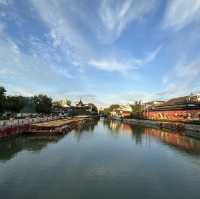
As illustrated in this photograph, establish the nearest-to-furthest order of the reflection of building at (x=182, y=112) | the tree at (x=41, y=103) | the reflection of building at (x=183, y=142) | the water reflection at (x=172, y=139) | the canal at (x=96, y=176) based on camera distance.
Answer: the canal at (x=96, y=176), the reflection of building at (x=183, y=142), the water reflection at (x=172, y=139), the reflection of building at (x=182, y=112), the tree at (x=41, y=103)

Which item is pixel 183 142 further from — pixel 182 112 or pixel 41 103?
pixel 41 103

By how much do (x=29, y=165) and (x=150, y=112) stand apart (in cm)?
10505

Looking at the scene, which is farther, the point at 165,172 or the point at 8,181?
the point at 165,172

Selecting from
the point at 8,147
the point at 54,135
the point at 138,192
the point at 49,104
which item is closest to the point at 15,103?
the point at 49,104

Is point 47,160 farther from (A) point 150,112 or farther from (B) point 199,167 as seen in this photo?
(A) point 150,112

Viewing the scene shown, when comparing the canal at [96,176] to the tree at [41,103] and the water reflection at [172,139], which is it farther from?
the tree at [41,103]

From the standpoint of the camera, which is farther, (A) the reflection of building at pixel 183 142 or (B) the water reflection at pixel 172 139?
(B) the water reflection at pixel 172 139

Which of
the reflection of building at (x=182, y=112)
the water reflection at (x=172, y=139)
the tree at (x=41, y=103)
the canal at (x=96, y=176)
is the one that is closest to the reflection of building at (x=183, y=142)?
the water reflection at (x=172, y=139)

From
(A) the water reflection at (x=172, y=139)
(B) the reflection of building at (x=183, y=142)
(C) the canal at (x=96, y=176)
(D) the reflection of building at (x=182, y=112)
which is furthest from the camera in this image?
(D) the reflection of building at (x=182, y=112)

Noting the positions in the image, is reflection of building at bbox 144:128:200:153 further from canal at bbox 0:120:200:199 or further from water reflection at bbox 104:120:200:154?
canal at bbox 0:120:200:199

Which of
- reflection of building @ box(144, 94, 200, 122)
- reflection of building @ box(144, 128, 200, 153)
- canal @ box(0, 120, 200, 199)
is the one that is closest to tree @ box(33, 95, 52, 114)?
reflection of building @ box(144, 94, 200, 122)

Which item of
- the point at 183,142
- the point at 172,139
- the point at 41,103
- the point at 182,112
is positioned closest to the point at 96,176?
the point at 183,142

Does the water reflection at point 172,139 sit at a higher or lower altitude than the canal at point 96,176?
higher

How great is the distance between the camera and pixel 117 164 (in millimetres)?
22594
